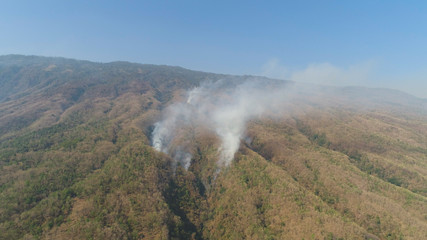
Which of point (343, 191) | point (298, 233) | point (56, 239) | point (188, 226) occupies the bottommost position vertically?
point (188, 226)

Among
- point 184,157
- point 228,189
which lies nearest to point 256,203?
point 228,189

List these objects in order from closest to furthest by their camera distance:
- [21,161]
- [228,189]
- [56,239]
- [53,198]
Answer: [56,239] < [53,198] < [228,189] < [21,161]

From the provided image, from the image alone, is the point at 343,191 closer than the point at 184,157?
Yes

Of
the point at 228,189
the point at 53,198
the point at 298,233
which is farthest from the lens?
the point at 228,189

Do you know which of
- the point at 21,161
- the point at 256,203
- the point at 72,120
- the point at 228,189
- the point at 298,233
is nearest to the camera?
the point at 298,233

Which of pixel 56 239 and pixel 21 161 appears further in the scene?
pixel 21 161

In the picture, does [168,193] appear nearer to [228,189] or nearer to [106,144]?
[228,189]

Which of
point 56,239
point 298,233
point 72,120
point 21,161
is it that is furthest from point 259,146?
point 72,120

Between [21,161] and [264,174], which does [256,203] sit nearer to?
[264,174]

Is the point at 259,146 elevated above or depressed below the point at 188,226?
above
